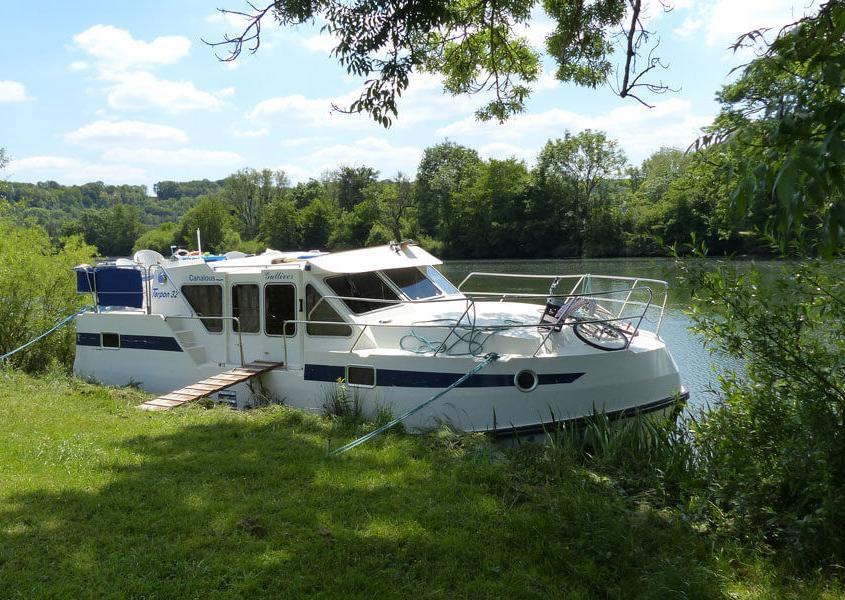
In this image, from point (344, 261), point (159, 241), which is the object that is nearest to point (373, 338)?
point (344, 261)

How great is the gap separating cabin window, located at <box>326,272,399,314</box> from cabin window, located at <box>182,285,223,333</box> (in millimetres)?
2081

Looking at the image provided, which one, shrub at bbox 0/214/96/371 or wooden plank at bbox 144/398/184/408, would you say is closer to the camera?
wooden plank at bbox 144/398/184/408

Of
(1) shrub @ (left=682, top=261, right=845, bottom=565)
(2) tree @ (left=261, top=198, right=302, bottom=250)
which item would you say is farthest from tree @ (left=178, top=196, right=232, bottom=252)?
(1) shrub @ (left=682, top=261, right=845, bottom=565)

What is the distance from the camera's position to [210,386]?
9.28 meters

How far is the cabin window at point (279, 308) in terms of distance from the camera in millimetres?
9789

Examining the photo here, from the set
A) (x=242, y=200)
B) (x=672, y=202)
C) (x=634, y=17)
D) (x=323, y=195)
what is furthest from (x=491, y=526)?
(x=242, y=200)

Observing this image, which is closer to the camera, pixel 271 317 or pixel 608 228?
pixel 271 317

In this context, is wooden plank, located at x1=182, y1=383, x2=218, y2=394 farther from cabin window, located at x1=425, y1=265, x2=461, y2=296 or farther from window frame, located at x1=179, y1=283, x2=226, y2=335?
cabin window, located at x1=425, y1=265, x2=461, y2=296

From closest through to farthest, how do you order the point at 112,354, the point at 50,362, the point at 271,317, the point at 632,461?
1. the point at 632,461
2. the point at 271,317
3. the point at 112,354
4. the point at 50,362

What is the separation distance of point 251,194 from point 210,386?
93344 millimetres

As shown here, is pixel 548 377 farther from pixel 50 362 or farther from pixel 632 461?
pixel 50 362

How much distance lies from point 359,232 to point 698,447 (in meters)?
72.5

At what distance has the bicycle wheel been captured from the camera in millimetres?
8406

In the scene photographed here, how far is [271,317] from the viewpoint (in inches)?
393
